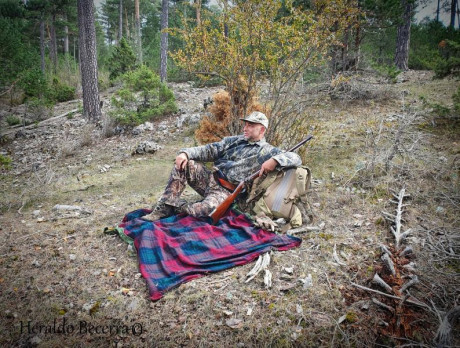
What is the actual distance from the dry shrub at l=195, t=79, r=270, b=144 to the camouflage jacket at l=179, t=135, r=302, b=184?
147 cm

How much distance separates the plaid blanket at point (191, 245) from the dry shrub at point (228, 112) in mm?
2588

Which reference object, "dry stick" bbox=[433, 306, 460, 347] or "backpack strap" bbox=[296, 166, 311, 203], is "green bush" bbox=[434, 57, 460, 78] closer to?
"backpack strap" bbox=[296, 166, 311, 203]

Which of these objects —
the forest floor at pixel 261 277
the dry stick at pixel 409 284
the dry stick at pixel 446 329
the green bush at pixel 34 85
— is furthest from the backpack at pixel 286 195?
the green bush at pixel 34 85

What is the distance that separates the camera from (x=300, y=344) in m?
1.87

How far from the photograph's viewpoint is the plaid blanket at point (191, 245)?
2520mm

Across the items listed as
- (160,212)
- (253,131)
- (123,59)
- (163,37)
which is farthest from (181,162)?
(163,37)

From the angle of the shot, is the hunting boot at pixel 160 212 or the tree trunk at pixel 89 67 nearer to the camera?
the hunting boot at pixel 160 212

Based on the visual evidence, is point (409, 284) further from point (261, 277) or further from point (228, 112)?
point (228, 112)

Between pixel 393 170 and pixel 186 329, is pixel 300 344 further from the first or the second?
pixel 393 170

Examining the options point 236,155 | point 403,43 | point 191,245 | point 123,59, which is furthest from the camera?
point 123,59

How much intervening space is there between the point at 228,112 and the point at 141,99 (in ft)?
16.3

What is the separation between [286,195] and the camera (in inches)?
135

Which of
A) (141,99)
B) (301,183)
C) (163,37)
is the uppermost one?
(163,37)

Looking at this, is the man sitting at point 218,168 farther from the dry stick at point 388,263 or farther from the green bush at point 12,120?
the green bush at point 12,120
